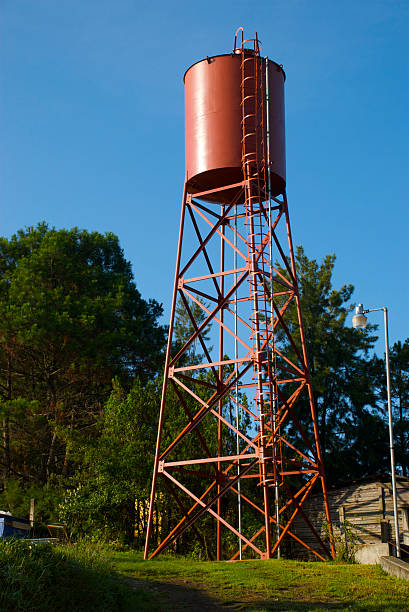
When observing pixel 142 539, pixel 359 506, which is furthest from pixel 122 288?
pixel 359 506

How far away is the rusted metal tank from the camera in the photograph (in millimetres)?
18438

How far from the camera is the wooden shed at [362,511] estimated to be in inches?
835

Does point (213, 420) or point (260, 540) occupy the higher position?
point (213, 420)

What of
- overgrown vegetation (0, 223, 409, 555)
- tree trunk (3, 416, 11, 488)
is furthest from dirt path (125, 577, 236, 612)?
tree trunk (3, 416, 11, 488)

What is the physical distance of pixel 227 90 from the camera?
61.7 ft

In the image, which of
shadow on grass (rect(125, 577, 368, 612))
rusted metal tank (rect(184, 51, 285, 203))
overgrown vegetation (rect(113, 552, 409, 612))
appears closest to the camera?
shadow on grass (rect(125, 577, 368, 612))

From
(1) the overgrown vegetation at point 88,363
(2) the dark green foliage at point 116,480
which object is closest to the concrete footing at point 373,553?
(2) the dark green foliage at point 116,480

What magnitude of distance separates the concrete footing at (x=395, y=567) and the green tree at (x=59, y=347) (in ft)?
51.6

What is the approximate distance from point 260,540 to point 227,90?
12.9 meters

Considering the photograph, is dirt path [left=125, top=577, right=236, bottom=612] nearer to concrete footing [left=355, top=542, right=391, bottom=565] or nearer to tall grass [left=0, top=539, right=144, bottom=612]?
tall grass [left=0, top=539, right=144, bottom=612]

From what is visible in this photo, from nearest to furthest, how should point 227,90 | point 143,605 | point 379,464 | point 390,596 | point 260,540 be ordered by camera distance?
point 143,605 < point 390,596 < point 227,90 < point 260,540 < point 379,464

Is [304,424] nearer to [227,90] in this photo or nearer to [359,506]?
[359,506]

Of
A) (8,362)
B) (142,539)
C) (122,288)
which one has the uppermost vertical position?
(122,288)

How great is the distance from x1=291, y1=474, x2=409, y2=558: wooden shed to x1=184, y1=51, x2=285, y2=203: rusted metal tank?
9.33 metres
